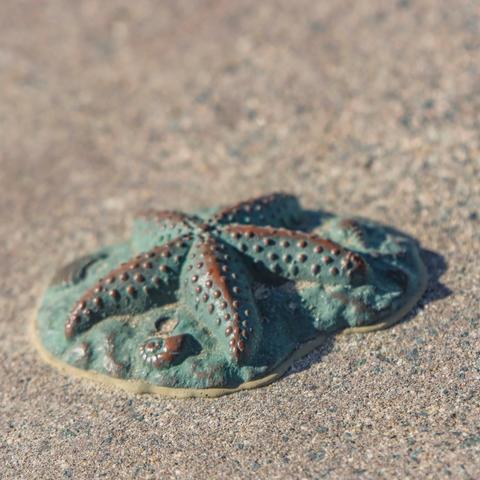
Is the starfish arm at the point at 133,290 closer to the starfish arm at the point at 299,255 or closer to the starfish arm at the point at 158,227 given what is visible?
the starfish arm at the point at 158,227

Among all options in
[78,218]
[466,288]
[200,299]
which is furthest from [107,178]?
[466,288]

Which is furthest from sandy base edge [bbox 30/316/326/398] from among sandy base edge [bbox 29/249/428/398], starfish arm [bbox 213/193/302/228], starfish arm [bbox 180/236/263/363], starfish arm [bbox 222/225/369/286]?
starfish arm [bbox 213/193/302/228]

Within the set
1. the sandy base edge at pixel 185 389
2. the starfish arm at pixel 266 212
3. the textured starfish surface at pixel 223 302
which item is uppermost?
the starfish arm at pixel 266 212

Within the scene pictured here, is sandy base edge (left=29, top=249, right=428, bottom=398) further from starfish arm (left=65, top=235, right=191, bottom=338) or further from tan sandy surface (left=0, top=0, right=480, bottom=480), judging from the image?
starfish arm (left=65, top=235, right=191, bottom=338)

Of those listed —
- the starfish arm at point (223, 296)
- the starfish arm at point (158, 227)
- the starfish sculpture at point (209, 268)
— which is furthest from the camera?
the starfish arm at point (158, 227)

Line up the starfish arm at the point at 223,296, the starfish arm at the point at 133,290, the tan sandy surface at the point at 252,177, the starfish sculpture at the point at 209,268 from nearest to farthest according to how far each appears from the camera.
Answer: the tan sandy surface at the point at 252,177 < the starfish arm at the point at 223,296 < the starfish sculpture at the point at 209,268 < the starfish arm at the point at 133,290

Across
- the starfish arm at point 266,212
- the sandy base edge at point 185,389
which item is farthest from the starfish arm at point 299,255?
the sandy base edge at point 185,389

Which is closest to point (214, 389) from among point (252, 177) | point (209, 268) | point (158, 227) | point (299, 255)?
point (209, 268)

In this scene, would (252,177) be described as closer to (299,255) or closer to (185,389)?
(299,255)
